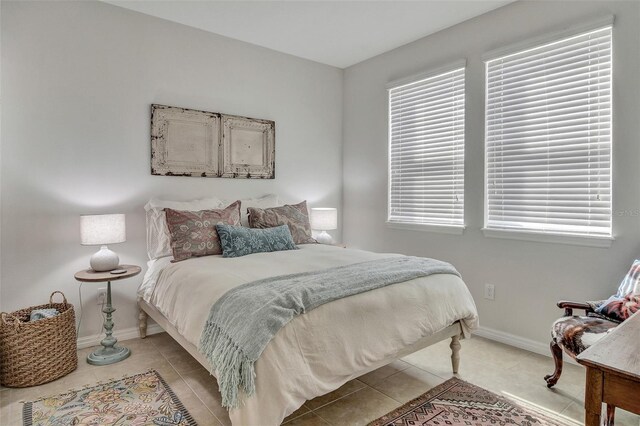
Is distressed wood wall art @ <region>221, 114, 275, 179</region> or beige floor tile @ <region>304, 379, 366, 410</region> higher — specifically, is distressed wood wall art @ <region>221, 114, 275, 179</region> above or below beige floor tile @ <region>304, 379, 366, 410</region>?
above

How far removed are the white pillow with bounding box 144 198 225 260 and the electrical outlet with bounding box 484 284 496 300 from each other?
2.63 meters

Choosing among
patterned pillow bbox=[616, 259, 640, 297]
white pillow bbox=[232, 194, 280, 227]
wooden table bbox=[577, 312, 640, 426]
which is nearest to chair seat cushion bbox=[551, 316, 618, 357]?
patterned pillow bbox=[616, 259, 640, 297]

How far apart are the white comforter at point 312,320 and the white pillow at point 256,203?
0.81 meters

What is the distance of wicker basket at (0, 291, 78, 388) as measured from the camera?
91.9 inches

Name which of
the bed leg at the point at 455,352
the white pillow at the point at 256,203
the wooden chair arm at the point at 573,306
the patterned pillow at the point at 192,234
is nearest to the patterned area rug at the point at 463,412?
the bed leg at the point at 455,352

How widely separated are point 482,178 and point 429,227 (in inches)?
28.0

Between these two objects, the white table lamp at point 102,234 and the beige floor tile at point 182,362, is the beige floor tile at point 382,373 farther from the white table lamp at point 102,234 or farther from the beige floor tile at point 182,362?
the white table lamp at point 102,234

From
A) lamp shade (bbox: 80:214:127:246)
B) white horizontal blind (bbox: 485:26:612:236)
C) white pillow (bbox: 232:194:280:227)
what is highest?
white horizontal blind (bbox: 485:26:612:236)

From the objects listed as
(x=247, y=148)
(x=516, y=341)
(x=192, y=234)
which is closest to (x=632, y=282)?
(x=516, y=341)

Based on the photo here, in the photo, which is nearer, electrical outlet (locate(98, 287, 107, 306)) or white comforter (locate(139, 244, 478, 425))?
white comforter (locate(139, 244, 478, 425))

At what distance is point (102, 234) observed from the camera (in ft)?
8.82

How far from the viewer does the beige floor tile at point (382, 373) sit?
2414mm

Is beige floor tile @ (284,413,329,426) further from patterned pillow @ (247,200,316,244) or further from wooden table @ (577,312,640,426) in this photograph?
patterned pillow @ (247,200,316,244)

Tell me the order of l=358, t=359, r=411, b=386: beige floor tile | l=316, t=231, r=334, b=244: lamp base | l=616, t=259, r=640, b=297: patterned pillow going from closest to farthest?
l=616, t=259, r=640, b=297: patterned pillow → l=358, t=359, r=411, b=386: beige floor tile → l=316, t=231, r=334, b=244: lamp base
